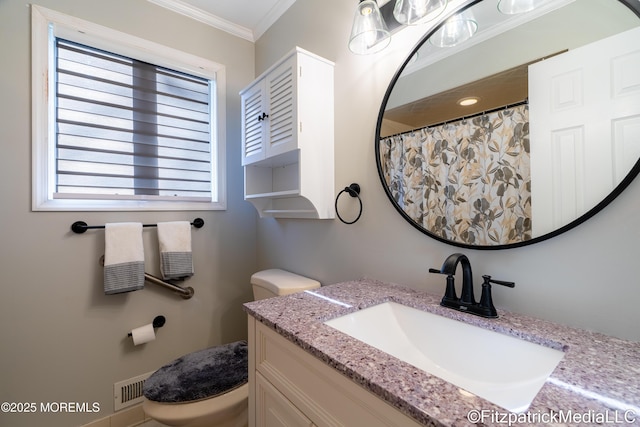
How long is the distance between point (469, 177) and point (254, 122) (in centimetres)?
120

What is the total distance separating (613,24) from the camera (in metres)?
0.66

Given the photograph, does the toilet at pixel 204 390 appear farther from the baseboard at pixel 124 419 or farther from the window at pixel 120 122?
the window at pixel 120 122

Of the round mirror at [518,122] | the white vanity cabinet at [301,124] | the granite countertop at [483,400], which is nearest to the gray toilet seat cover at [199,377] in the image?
the granite countertop at [483,400]

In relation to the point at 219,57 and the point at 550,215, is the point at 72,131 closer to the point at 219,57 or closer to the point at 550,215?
the point at 219,57

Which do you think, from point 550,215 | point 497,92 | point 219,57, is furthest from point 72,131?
point 550,215

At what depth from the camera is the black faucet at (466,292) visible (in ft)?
2.59

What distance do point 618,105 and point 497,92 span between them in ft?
0.91

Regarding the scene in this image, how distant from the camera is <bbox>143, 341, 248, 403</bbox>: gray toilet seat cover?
1.11m

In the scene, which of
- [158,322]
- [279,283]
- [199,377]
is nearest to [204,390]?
[199,377]

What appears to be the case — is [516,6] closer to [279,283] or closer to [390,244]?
[390,244]

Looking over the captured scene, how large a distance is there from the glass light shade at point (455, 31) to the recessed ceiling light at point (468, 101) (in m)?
0.20

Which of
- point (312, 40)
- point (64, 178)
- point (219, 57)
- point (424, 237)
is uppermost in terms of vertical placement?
point (219, 57)

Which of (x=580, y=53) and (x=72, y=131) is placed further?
(x=72, y=131)

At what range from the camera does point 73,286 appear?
1402 mm
